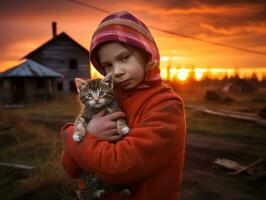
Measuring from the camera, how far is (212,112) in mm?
18078

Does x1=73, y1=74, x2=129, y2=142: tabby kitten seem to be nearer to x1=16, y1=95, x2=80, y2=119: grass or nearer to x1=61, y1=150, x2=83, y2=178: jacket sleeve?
x1=61, y1=150, x2=83, y2=178: jacket sleeve

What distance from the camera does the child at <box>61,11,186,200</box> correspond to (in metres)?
1.92

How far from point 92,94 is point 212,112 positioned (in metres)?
16.2

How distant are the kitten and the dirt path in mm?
4608

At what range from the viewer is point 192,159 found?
31.2ft

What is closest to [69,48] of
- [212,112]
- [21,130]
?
[212,112]

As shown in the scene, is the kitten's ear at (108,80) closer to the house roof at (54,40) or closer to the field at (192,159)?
the field at (192,159)

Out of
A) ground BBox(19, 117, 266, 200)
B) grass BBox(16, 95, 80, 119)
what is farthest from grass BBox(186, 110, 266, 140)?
grass BBox(16, 95, 80, 119)

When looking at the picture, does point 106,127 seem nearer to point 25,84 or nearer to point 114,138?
point 114,138

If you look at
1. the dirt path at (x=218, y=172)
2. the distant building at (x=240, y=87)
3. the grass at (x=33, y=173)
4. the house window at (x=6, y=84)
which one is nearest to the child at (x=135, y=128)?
the grass at (x=33, y=173)

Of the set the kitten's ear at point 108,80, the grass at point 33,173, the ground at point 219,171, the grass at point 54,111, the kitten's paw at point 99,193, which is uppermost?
the kitten's ear at point 108,80

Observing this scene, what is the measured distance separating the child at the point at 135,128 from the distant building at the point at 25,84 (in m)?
31.4

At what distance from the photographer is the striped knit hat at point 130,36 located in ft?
7.00

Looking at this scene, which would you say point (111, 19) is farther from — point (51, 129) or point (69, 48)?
point (69, 48)
